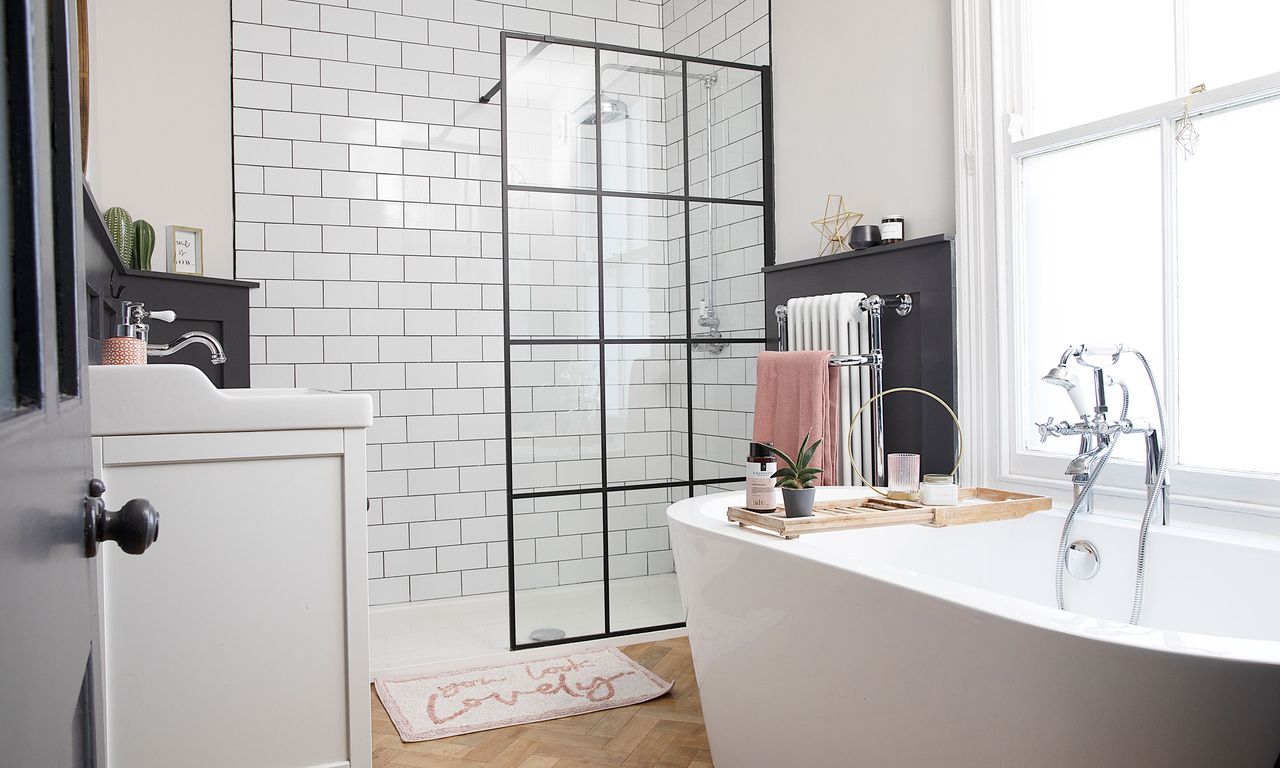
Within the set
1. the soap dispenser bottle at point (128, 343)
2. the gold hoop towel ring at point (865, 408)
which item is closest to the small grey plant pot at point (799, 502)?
the gold hoop towel ring at point (865, 408)

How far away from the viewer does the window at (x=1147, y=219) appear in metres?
2.13

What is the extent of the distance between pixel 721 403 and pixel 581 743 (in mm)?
1538

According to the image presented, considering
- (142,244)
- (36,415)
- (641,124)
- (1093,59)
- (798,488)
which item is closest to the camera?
(36,415)

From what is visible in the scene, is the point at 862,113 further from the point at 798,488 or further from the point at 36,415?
the point at 36,415

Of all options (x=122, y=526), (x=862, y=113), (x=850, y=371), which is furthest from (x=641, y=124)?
(x=122, y=526)

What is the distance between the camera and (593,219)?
3.49m

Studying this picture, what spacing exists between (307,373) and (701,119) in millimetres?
2025

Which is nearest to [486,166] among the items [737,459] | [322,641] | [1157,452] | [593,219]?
[593,219]

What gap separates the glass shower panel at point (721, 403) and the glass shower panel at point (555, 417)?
1.45 ft

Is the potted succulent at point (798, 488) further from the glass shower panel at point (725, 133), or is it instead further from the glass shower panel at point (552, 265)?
the glass shower panel at point (725, 133)

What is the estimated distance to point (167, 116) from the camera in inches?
138

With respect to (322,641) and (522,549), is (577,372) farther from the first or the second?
(322,641)

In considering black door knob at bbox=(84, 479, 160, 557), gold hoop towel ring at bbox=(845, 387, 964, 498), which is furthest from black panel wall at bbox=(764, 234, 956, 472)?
black door knob at bbox=(84, 479, 160, 557)

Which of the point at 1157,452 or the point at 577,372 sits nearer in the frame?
the point at 1157,452
